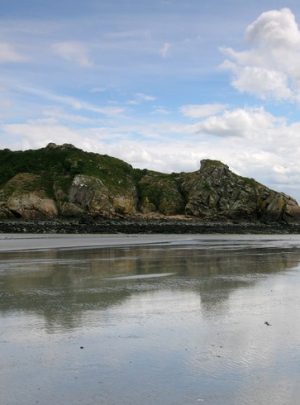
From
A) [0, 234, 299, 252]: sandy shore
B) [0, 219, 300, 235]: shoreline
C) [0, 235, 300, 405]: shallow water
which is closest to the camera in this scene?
[0, 235, 300, 405]: shallow water

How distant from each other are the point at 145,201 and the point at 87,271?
62308 millimetres

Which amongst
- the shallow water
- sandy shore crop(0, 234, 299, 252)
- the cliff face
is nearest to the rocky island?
the cliff face

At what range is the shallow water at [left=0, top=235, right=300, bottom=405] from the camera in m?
5.45

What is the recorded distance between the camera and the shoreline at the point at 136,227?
5432cm

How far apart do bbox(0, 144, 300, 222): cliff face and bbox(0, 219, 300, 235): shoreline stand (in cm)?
427

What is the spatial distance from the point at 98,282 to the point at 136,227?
154 ft

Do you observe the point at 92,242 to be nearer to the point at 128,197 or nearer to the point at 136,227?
the point at 136,227

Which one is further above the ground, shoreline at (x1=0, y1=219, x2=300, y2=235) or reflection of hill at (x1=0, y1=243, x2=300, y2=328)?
shoreline at (x1=0, y1=219, x2=300, y2=235)

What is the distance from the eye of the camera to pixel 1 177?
76.3 meters

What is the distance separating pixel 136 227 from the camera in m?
61.3

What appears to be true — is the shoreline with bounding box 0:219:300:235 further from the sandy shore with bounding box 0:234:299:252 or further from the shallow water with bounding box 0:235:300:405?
the shallow water with bounding box 0:235:300:405

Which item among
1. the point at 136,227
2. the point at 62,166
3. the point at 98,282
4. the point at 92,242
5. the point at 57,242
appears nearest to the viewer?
the point at 98,282

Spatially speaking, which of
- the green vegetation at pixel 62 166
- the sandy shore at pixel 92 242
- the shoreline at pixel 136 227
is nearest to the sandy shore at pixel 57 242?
the sandy shore at pixel 92 242

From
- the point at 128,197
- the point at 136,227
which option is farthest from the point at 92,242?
the point at 128,197
